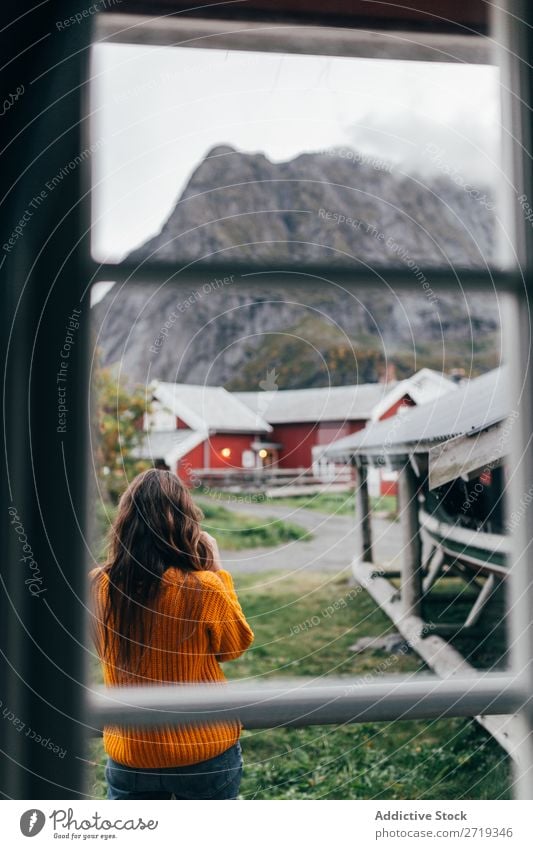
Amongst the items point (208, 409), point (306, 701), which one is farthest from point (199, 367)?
point (306, 701)

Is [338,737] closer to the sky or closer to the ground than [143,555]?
closer to the ground

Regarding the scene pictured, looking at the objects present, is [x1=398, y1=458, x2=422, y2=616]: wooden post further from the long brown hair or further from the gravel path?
the long brown hair

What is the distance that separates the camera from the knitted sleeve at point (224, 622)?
0.74 m

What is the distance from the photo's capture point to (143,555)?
2.49 ft

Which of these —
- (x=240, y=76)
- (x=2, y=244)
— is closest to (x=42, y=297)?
(x=2, y=244)

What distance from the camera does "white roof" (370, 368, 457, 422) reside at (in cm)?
93

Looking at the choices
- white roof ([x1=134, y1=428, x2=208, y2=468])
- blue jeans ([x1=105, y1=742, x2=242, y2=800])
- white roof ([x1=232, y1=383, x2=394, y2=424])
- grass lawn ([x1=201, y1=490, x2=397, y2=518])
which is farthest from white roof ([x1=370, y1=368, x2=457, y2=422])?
blue jeans ([x1=105, y1=742, x2=242, y2=800])

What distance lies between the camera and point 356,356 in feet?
3.24

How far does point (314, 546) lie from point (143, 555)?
1.20 feet

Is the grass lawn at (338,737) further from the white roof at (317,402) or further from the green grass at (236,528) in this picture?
the white roof at (317,402)

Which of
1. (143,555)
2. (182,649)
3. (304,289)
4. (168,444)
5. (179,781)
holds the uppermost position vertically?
(304,289)

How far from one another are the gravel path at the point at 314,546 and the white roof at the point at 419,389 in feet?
0.56

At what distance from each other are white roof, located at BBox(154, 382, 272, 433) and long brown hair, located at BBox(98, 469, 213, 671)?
124mm

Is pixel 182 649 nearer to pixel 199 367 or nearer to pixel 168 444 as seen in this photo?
pixel 168 444
